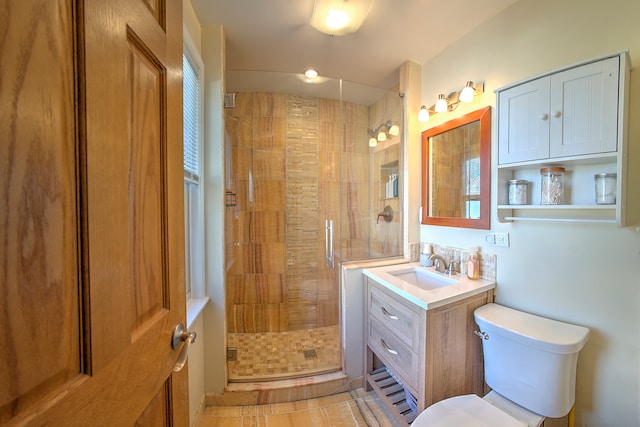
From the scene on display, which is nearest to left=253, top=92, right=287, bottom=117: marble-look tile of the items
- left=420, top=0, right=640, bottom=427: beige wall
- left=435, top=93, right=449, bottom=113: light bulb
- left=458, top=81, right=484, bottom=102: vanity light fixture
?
left=435, top=93, right=449, bottom=113: light bulb

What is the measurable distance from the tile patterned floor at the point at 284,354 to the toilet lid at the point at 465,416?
0.88 meters

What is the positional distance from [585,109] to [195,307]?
2.24 metres

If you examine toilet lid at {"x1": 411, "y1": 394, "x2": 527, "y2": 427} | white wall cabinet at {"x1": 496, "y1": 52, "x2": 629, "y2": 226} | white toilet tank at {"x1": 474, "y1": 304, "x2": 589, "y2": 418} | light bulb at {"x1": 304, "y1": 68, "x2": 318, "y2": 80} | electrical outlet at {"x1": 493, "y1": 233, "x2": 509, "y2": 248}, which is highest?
light bulb at {"x1": 304, "y1": 68, "x2": 318, "y2": 80}

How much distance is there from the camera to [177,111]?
2.54ft

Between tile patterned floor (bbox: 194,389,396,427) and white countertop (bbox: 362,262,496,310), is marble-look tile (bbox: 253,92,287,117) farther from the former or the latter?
tile patterned floor (bbox: 194,389,396,427)

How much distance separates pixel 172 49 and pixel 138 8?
0.17 metres

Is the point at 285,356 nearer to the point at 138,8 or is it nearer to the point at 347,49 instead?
the point at 138,8

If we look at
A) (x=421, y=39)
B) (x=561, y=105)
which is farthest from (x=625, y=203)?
(x=421, y=39)

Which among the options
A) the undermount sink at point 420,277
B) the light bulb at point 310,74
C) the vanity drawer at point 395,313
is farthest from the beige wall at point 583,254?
the light bulb at point 310,74

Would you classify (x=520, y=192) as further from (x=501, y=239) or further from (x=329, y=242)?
(x=329, y=242)

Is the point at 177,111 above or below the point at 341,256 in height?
above

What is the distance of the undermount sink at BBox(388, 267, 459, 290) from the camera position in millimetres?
1700

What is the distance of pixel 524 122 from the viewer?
1.24m

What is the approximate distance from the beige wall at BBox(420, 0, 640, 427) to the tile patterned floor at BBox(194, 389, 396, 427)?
3.11 feet
